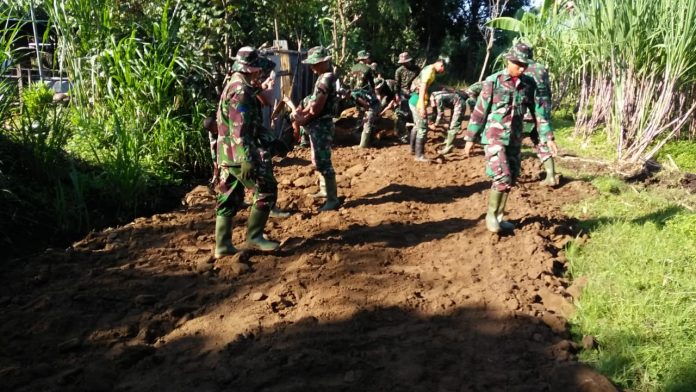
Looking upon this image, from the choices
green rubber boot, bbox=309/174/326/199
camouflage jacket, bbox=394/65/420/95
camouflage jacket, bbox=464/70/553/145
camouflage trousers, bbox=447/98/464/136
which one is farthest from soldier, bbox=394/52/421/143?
camouflage jacket, bbox=464/70/553/145

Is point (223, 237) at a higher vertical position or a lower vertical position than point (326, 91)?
lower

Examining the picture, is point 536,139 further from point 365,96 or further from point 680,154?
point 680,154

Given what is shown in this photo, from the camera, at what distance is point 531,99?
4.88 meters

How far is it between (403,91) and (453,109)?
1014mm

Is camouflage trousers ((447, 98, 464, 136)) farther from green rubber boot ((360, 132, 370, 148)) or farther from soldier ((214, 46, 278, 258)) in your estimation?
soldier ((214, 46, 278, 258))

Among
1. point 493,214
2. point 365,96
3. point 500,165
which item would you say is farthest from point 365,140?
point 500,165

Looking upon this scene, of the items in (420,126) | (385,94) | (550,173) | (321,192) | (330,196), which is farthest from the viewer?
(385,94)

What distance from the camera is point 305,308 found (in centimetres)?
364

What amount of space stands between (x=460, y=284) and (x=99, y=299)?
8.91ft

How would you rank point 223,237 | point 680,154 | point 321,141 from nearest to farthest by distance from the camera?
1. point 223,237
2. point 321,141
3. point 680,154

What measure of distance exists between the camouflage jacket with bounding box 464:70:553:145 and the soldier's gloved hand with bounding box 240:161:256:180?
2.06 metres

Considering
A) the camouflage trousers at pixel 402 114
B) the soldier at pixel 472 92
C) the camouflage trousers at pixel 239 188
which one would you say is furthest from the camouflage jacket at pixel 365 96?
the camouflage trousers at pixel 239 188

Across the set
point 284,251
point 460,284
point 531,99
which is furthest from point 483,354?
point 531,99

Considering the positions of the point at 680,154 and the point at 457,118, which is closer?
the point at 680,154
